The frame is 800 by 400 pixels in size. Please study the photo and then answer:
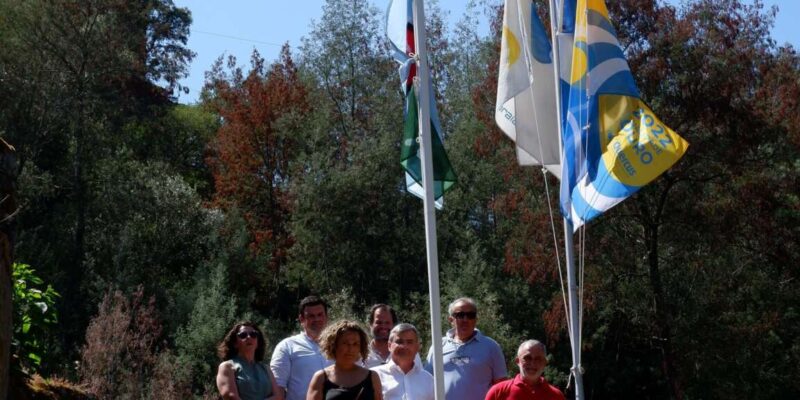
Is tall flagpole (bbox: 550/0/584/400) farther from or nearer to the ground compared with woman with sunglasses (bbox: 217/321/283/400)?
farther from the ground

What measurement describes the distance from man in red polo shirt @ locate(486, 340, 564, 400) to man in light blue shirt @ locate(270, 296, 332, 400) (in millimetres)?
1312

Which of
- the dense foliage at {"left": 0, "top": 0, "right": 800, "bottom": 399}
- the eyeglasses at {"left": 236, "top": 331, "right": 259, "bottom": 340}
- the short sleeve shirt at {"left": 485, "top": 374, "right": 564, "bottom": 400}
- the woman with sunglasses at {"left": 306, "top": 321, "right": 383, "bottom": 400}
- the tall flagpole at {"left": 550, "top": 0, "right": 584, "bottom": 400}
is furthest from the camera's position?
the dense foliage at {"left": 0, "top": 0, "right": 800, "bottom": 399}

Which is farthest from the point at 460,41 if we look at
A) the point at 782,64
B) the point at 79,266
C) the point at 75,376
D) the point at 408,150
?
the point at 408,150

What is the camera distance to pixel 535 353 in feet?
23.6

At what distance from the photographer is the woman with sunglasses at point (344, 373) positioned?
6.78 m

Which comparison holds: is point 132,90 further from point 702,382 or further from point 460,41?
point 702,382

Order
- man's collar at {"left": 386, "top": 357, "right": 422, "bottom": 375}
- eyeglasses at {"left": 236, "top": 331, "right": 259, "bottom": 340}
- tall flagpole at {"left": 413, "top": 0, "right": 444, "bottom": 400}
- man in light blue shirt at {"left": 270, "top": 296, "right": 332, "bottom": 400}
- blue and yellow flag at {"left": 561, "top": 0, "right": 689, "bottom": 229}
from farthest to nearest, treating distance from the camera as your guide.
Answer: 1. blue and yellow flag at {"left": 561, "top": 0, "right": 689, "bottom": 229}
2. man in light blue shirt at {"left": 270, "top": 296, "right": 332, "bottom": 400}
3. eyeglasses at {"left": 236, "top": 331, "right": 259, "bottom": 340}
4. man's collar at {"left": 386, "top": 357, "right": 422, "bottom": 375}
5. tall flagpole at {"left": 413, "top": 0, "right": 444, "bottom": 400}

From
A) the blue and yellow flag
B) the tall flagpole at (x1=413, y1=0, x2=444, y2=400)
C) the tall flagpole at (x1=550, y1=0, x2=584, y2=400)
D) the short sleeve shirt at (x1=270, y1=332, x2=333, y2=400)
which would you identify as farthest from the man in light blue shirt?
the blue and yellow flag

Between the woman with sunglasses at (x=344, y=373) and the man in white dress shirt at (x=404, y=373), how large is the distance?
13.7 inches

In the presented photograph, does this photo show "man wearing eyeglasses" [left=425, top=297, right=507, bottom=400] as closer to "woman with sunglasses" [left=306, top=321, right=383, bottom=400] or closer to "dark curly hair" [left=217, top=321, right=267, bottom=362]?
"woman with sunglasses" [left=306, top=321, right=383, bottom=400]

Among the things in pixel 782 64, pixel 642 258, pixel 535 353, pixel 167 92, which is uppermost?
pixel 167 92

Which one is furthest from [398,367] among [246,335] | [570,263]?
[570,263]

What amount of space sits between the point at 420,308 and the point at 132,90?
454 inches

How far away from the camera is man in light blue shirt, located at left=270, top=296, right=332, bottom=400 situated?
7.82 m
